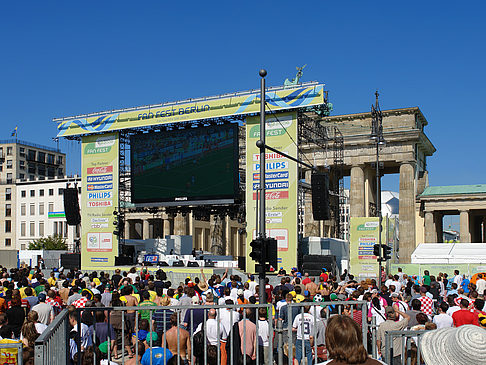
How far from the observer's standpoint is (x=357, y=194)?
56219 mm

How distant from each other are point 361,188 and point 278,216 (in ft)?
71.4

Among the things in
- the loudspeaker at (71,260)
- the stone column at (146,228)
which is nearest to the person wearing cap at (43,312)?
the loudspeaker at (71,260)

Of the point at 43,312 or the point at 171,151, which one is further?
the point at 171,151

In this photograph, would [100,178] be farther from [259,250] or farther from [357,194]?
[259,250]

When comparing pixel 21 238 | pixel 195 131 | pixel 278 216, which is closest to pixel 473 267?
pixel 278 216

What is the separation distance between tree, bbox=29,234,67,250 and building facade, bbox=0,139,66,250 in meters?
9.18

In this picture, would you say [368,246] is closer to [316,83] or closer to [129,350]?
[316,83]

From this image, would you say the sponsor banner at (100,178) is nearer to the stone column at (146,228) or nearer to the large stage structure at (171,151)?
the large stage structure at (171,151)

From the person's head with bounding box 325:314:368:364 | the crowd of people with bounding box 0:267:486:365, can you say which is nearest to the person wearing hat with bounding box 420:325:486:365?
the crowd of people with bounding box 0:267:486:365

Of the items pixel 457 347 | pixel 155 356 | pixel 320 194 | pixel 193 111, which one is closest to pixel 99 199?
pixel 193 111

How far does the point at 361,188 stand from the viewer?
185ft

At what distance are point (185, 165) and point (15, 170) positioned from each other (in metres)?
70.9

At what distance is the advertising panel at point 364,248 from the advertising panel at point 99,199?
1950 centimetres

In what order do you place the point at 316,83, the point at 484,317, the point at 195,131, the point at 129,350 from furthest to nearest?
the point at 195,131
the point at 316,83
the point at 484,317
the point at 129,350
